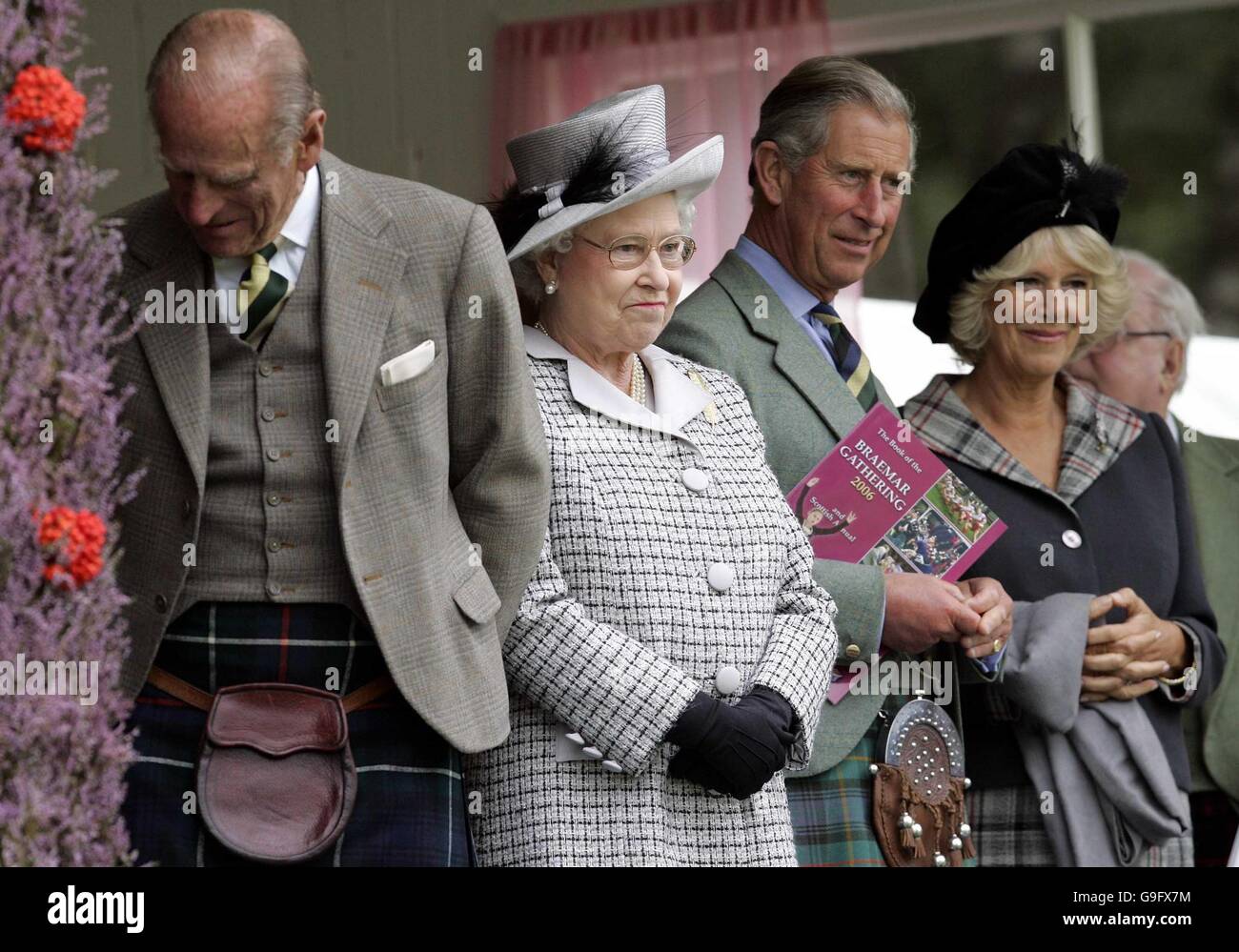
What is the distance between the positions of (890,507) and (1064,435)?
68 centimetres

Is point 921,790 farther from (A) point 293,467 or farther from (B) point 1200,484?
(A) point 293,467

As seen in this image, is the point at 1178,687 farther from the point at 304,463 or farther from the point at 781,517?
the point at 304,463

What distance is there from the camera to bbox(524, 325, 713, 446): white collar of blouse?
3.61 metres

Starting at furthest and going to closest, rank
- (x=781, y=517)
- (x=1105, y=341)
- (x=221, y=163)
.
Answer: (x=1105, y=341)
(x=781, y=517)
(x=221, y=163)

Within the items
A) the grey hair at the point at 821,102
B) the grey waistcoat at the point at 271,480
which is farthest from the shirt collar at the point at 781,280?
the grey waistcoat at the point at 271,480

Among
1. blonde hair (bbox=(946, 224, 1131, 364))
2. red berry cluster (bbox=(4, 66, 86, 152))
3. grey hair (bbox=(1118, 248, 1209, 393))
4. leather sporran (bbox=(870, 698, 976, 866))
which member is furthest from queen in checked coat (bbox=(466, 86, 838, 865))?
grey hair (bbox=(1118, 248, 1209, 393))

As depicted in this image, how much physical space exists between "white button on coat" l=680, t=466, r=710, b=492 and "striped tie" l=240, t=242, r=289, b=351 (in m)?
0.83

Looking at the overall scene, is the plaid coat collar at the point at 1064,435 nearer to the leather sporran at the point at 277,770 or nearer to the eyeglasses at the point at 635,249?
the eyeglasses at the point at 635,249

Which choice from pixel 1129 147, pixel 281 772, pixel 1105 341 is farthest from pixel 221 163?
pixel 1129 147

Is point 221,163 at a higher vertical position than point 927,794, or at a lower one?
higher

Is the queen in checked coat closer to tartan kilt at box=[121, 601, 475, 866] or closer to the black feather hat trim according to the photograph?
the black feather hat trim

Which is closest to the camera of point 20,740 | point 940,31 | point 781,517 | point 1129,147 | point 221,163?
point 20,740

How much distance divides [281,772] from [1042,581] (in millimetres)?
1835
